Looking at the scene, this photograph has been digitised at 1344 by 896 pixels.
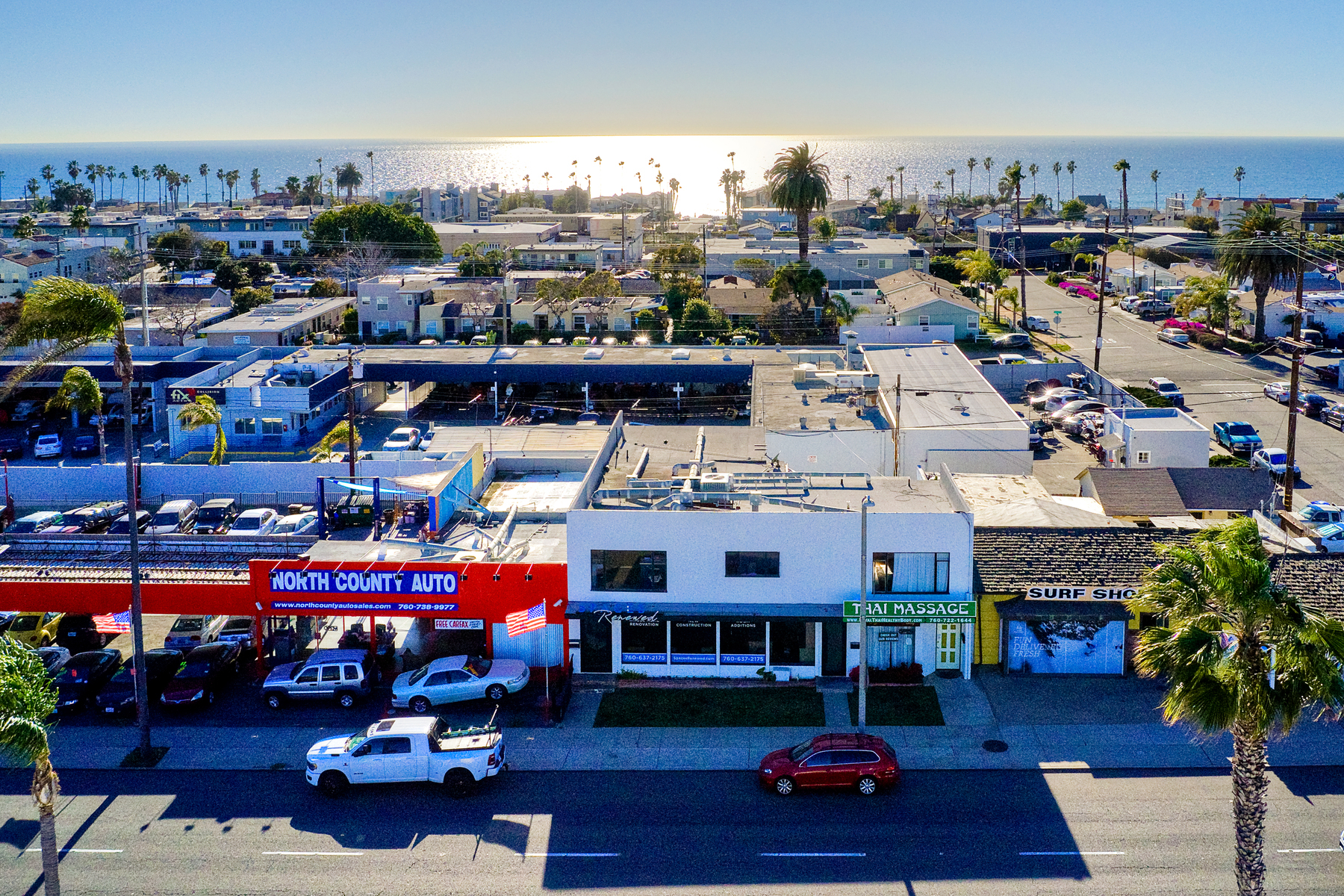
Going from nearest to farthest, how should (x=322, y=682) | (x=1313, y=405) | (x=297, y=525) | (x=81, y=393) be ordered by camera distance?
(x=322, y=682), (x=297, y=525), (x=81, y=393), (x=1313, y=405)

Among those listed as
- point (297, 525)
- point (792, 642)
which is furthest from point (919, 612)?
point (297, 525)

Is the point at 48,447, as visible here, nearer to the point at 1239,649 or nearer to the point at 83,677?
the point at 83,677

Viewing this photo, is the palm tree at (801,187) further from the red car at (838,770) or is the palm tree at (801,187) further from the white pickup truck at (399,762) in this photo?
the white pickup truck at (399,762)

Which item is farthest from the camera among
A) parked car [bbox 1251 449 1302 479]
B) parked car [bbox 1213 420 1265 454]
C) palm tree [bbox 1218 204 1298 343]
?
palm tree [bbox 1218 204 1298 343]

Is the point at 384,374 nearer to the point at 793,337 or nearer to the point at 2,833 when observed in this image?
the point at 793,337

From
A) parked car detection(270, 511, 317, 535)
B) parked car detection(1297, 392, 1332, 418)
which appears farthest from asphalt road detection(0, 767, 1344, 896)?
parked car detection(1297, 392, 1332, 418)

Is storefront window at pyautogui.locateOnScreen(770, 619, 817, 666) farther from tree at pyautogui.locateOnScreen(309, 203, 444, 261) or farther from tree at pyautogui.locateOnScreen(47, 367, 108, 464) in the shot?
tree at pyautogui.locateOnScreen(309, 203, 444, 261)

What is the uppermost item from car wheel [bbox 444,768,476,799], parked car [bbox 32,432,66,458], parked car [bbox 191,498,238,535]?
parked car [bbox 32,432,66,458]

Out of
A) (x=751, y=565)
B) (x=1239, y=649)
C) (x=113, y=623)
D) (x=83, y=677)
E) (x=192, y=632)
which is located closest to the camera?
(x=1239, y=649)
